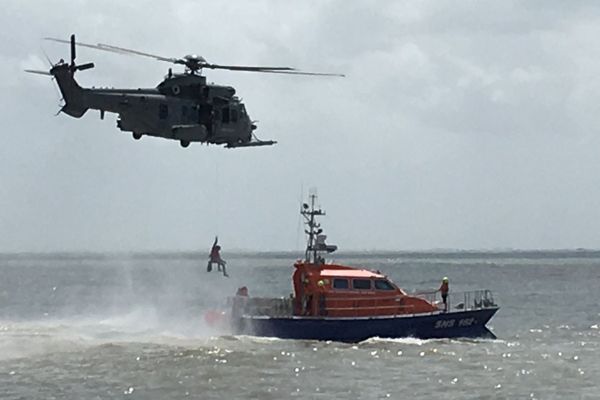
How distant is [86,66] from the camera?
27.3 meters

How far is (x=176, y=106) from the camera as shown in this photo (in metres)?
28.8

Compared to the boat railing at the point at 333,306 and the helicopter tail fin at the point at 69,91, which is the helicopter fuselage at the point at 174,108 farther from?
the boat railing at the point at 333,306

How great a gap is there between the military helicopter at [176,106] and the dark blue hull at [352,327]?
765 centimetres

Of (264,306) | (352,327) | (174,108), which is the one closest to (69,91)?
(174,108)

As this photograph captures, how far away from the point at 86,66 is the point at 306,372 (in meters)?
10.4

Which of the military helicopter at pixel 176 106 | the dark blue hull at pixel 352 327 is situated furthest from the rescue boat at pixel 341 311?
the military helicopter at pixel 176 106

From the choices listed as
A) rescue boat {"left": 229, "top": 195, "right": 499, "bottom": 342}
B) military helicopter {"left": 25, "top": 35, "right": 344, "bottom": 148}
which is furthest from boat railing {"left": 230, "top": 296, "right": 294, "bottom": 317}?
military helicopter {"left": 25, "top": 35, "right": 344, "bottom": 148}

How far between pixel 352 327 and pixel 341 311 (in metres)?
0.68

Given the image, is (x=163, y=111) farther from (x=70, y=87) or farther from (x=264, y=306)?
(x=264, y=306)

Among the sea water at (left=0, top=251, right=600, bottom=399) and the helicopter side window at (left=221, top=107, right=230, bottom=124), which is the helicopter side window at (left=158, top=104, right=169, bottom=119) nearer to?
the helicopter side window at (left=221, top=107, right=230, bottom=124)

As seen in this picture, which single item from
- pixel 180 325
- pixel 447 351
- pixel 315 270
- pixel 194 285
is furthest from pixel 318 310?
pixel 194 285

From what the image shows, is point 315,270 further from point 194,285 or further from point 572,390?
point 194,285

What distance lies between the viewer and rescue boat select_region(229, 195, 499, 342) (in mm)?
35406

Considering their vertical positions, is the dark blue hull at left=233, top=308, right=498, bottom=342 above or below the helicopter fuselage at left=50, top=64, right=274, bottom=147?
below
